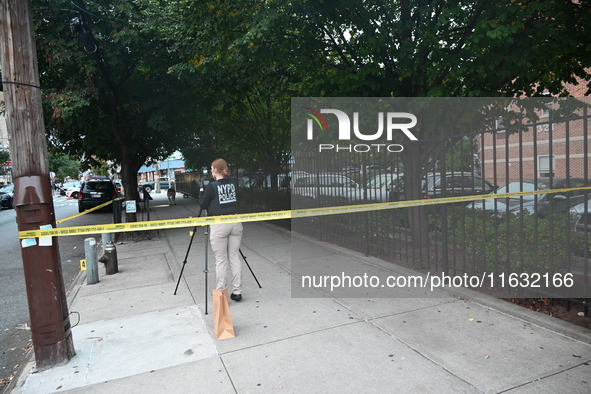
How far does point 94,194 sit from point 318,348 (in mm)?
20442

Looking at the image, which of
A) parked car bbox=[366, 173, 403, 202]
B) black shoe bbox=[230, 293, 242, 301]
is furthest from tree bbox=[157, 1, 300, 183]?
black shoe bbox=[230, 293, 242, 301]

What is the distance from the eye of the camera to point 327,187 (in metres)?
9.10

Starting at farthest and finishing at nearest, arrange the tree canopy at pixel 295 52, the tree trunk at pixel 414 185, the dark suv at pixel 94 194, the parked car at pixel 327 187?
the dark suv at pixel 94 194, the parked car at pixel 327 187, the tree trunk at pixel 414 185, the tree canopy at pixel 295 52

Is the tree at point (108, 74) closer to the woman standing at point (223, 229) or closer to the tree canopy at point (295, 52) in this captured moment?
the tree canopy at point (295, 52)

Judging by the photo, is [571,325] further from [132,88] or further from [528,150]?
[528,150]

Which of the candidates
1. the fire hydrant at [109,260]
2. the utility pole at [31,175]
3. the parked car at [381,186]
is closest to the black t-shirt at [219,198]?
the utility pole at [31,175]

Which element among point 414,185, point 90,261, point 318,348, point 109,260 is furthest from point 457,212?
point 109,260

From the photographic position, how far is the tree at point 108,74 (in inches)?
397

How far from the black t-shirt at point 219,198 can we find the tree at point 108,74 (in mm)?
5885

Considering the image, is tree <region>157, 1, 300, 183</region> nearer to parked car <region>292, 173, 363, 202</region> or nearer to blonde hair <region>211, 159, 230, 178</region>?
parked car <region>292, 173, 363, 202</region>

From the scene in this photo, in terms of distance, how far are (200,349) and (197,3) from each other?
6341 mm

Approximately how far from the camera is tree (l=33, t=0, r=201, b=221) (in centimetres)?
1009

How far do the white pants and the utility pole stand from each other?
1774 mm

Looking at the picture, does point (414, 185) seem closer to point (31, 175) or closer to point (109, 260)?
point (31, 175)
